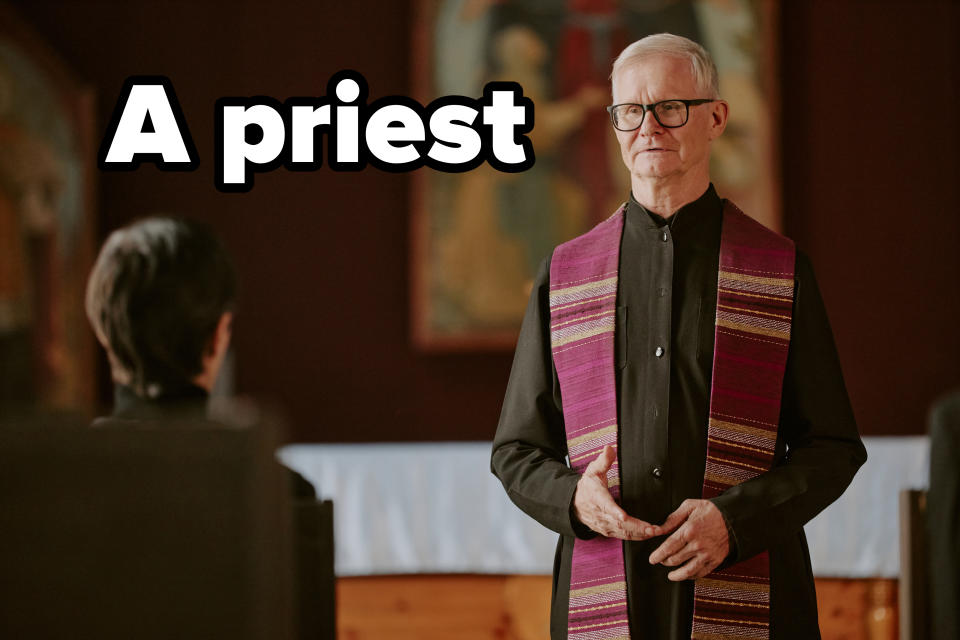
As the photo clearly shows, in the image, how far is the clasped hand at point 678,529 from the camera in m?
1.59

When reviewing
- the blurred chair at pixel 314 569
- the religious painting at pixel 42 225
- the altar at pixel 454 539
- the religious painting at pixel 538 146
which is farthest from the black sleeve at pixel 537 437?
the religious painting at pixel 538 146

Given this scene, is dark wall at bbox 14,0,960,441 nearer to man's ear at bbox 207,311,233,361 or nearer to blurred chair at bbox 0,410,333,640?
man's ear at bbox 207,311,233,361

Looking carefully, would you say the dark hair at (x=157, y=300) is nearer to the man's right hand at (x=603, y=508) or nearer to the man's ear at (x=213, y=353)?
the man's ear at (x=213, y=353)

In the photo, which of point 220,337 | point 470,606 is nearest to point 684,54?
point 220,337

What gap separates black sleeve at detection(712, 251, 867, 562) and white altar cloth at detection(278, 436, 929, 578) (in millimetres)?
2290

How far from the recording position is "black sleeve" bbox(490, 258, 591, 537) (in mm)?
1713

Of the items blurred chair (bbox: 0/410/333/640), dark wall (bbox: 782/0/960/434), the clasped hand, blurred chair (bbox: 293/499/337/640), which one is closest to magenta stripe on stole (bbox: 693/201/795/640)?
the clasped hand

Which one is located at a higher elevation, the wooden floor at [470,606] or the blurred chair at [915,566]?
the blurred chair at [915,566]

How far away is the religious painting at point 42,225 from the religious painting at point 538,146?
1537 millimetres

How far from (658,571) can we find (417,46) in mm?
3740

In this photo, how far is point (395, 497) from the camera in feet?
13.3

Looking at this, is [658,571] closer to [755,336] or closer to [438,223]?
[755,336]

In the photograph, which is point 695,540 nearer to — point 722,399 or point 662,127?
point 722,399

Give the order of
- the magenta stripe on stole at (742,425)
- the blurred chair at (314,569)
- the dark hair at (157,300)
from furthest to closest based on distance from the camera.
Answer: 1. the magenta stripe on stole at (742,425)
2. the blurred chair at (314,569)
3. the dark hair at (157,300)
